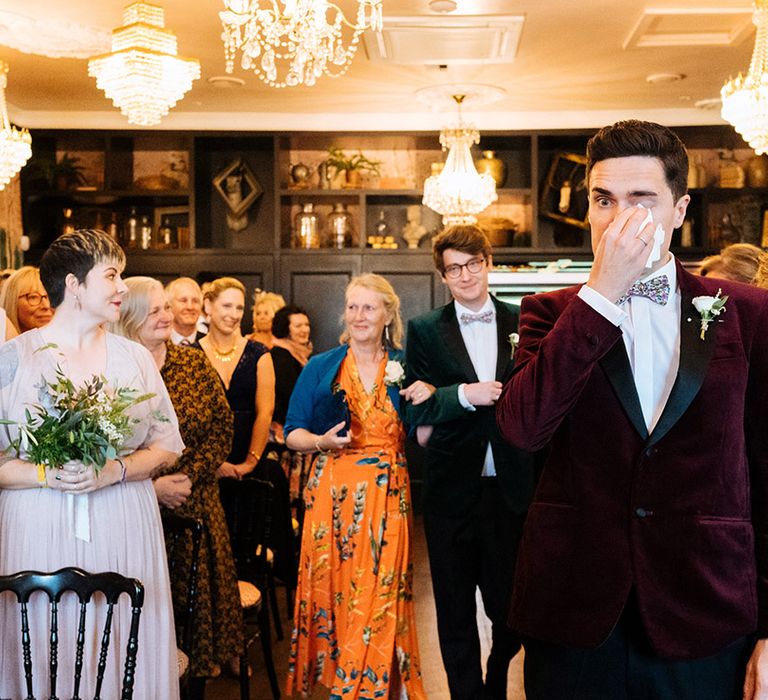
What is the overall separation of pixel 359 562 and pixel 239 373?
1555 millimetres

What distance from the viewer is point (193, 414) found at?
146 inches

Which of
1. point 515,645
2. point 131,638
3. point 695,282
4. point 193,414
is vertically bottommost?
point 515,645

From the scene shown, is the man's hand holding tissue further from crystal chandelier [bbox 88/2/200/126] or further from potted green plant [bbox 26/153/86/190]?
potted green plant [bbox 26/153/86/190]

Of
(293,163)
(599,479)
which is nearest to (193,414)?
(599,479)

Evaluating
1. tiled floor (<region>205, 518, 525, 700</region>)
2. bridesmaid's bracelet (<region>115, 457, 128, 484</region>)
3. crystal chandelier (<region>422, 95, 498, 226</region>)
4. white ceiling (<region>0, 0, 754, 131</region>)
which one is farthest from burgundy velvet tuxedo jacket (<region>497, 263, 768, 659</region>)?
crystal chandelier (<region>422, 95, 498, 226</region>)

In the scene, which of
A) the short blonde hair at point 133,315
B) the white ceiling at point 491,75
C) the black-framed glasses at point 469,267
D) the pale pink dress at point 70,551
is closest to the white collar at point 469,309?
the black-framed glasses at point 469,267

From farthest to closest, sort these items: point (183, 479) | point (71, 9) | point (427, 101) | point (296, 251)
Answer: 1. point (296, 251)
2. point (427, 101)
3. point (71, 9)
4. point (183, 479)

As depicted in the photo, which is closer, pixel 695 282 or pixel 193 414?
pixel 695 282

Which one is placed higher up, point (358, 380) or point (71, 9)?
point (71, 9)

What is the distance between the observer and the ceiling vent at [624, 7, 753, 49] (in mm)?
5809

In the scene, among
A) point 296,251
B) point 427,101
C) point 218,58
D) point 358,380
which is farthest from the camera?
point 296,251

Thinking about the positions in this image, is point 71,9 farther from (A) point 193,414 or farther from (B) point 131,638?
(B) point 131,638

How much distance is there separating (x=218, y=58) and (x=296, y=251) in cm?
233

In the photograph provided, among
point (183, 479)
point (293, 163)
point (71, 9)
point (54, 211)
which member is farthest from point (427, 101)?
point (183, 479)
